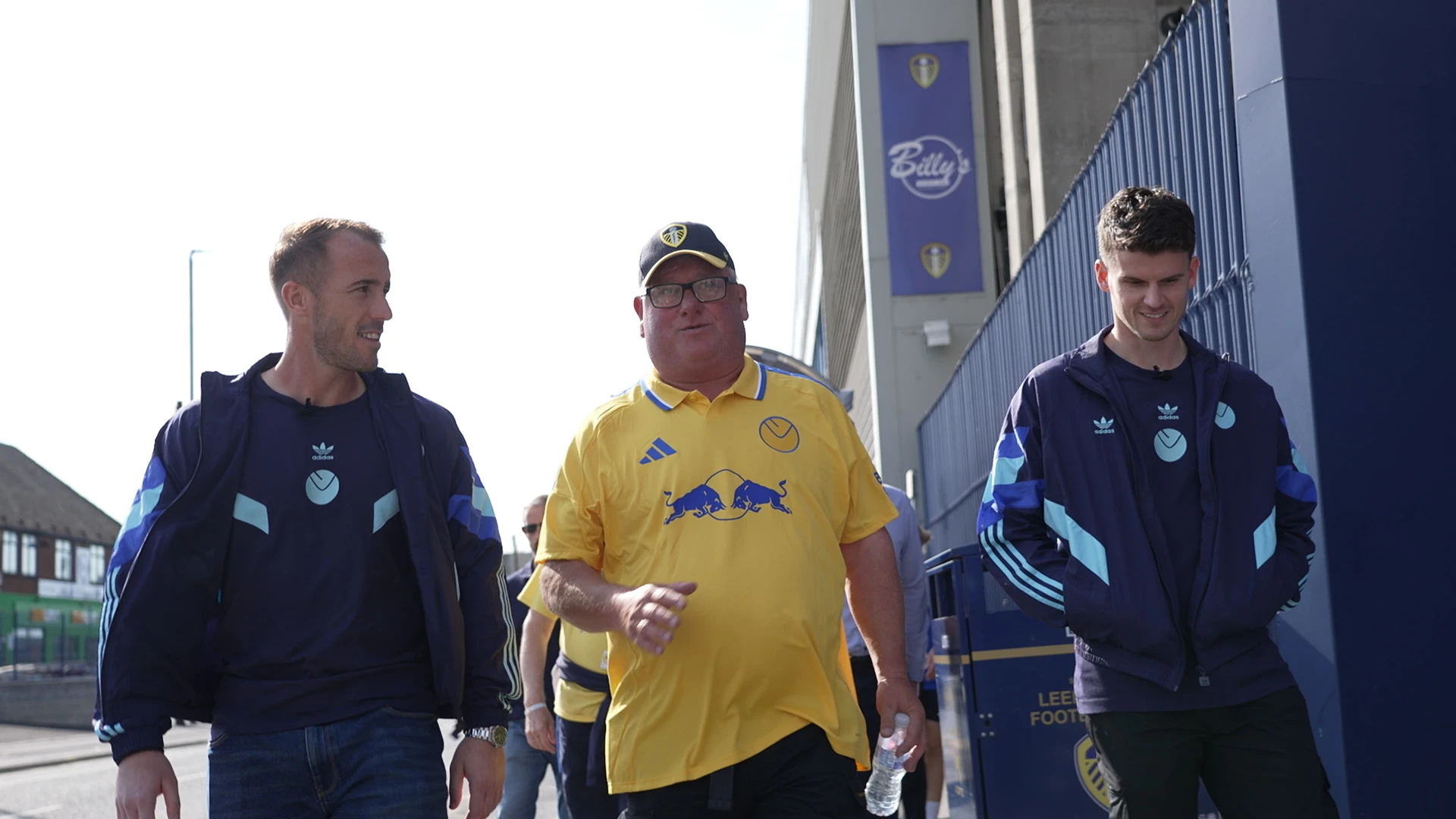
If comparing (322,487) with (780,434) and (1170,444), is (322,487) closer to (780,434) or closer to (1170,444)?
(780,434)

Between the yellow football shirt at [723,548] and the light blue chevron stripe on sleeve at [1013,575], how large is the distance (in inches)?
11.0

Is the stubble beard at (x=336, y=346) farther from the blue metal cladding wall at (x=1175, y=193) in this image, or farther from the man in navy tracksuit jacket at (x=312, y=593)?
the blue metal cladding wall at (x=1175, y=193)

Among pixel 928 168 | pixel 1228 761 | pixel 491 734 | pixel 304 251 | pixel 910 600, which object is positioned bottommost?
pixel 1228 761

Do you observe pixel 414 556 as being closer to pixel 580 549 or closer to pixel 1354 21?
pixel 580 549

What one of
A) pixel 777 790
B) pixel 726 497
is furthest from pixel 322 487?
pixel 777 790

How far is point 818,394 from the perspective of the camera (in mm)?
3941

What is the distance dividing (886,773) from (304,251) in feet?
6.61

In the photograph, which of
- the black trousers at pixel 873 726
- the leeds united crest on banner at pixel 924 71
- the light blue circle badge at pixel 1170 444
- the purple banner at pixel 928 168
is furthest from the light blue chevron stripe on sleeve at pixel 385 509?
the leeds united crest on banner at pixel 924 71

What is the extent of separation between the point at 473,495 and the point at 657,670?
754 mm

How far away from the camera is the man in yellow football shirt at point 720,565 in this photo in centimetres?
351

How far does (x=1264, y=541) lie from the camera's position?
3504 millimetres

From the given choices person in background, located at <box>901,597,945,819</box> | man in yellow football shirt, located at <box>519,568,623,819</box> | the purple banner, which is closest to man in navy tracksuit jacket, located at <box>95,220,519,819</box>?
man in yellow football shirt, located at <box>519,568,623,819</box>

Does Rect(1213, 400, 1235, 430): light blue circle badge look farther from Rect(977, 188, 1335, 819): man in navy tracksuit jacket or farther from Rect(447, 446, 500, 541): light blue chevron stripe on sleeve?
Rect(447, 446, 500, 541): light blue chevron stripe on sleeve

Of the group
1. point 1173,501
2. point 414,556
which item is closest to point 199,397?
point 414,556
